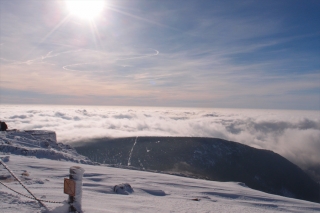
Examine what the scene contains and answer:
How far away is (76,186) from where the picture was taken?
4.16 metres

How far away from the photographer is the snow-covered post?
4.14 metres

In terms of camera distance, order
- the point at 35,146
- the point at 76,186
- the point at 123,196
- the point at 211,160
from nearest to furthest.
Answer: the point at 76,186, the point at 123,196, the point at 35,146, the point at 211,160

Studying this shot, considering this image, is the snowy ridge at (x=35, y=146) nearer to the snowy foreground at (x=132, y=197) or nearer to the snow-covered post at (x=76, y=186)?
the snowy foreground at (x=132, y=197)

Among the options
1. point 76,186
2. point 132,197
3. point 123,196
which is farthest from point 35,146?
point 76,186

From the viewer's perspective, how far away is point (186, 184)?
391 inches

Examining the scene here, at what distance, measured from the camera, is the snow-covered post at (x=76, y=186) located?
13.6ft

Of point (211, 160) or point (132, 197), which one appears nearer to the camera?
point (132, 197)

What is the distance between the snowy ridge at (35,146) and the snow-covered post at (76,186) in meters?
11.7

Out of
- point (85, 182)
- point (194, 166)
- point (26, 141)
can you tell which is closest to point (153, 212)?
point (85, 182)

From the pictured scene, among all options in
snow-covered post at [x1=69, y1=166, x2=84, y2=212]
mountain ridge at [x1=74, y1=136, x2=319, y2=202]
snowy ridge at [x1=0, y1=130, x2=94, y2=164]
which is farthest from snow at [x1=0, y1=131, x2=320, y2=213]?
mountain ridge at [x1=74, y1=136, x2=319, y2=202]

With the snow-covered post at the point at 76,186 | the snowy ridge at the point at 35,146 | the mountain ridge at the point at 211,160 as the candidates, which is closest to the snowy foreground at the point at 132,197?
the snow-covered post at the point at 76,186

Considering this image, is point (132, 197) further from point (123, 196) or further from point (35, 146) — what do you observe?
point (35, 146)

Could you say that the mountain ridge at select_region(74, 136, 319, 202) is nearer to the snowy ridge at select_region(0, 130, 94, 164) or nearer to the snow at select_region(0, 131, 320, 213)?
the snowy ridge at select_region(0, 130, 94, 164)

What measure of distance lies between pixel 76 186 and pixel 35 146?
1589 centimetres
